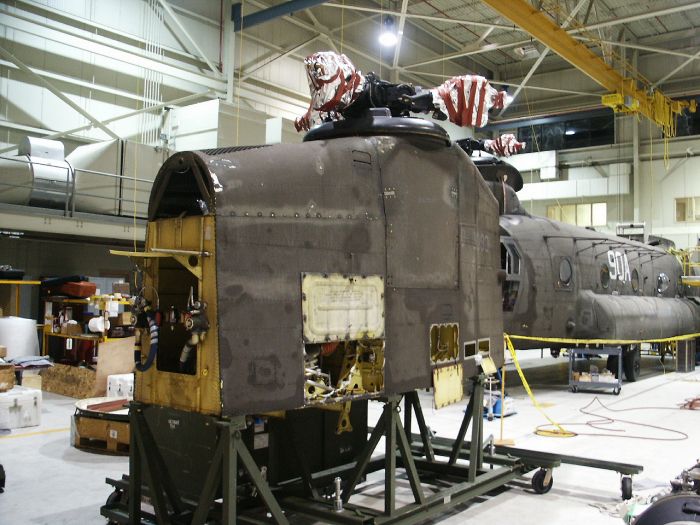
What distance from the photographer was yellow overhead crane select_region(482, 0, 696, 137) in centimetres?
1631

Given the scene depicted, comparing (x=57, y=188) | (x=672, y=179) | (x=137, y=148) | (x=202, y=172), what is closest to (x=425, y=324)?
(x=202, y=172)

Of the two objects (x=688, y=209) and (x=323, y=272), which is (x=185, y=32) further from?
(x=688, y=209)

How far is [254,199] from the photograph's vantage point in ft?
13.9

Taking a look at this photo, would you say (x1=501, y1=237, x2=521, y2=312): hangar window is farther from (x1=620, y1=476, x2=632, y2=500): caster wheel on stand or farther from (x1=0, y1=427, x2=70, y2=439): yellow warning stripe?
(x1=0, y1=427, x2=70, y2=439): yellow warning stripe

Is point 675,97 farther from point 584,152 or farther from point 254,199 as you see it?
point 254,199

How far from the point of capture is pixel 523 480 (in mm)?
6934

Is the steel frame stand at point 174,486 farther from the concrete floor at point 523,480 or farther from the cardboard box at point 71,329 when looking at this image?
the cardboard box at point 71,329

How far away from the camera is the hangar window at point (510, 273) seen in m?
12.4

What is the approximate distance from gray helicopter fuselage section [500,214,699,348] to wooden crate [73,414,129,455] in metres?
7.21

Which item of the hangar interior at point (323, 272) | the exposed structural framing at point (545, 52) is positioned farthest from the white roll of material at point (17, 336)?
the exposed structural framing at point (545, 52)

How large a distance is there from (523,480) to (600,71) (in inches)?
701

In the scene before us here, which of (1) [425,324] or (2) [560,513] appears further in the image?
(2) [560,513]

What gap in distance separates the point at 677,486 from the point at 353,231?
9.13 ft

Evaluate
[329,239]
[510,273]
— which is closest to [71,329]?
[510,273]
